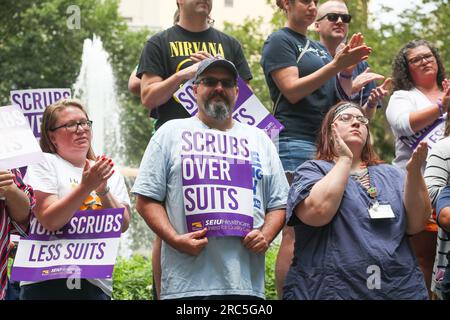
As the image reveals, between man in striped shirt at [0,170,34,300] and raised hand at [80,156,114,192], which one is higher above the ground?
raised hand at [80,156,114,192]

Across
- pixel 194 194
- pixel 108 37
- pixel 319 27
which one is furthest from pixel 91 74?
pixel 194 194

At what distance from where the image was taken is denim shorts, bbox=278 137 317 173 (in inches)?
294

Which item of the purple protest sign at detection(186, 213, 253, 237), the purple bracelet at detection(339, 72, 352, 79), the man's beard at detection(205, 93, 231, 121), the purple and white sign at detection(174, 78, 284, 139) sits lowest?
the purple protest sign at detection(186, 213, 253, 237)

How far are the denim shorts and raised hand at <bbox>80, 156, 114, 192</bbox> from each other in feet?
5.44

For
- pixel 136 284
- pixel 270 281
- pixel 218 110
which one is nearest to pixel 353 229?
pixel 218 110

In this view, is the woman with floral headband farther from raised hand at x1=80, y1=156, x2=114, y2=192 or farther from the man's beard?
raised hand at x1=80, y1=156, x2=114, y2=192

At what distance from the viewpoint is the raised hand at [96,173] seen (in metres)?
6.24

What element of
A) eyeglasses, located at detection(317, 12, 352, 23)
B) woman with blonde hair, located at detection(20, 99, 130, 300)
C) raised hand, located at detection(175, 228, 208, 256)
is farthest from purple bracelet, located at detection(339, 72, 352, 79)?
raised hand, located at detection(175, 228, 208, 256)

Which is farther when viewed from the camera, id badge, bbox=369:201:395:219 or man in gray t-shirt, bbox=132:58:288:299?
id badge, bbox=369:201:395:219

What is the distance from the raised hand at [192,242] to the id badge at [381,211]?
105 cm

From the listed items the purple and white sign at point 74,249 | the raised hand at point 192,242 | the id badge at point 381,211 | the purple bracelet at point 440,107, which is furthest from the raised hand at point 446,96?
the purple and white sign at point 74,249
